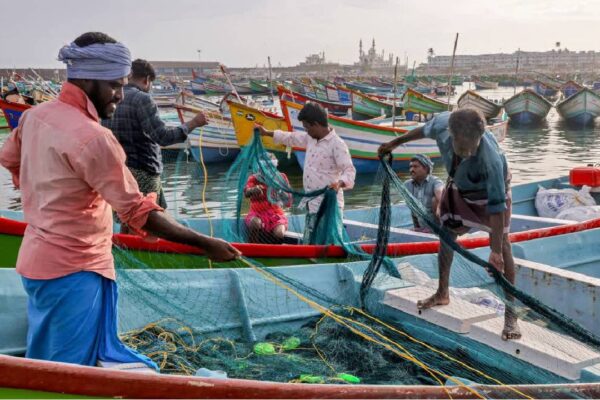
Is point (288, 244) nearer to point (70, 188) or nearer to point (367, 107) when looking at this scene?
point (70, 188)

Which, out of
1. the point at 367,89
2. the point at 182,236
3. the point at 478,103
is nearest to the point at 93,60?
the point at 182,236

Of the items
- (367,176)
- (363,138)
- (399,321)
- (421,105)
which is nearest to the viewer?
(399,321)

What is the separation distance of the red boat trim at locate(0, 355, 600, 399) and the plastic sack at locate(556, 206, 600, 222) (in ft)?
19.0

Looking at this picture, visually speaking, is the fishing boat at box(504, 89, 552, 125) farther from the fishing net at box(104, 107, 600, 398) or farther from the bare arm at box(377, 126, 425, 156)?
the bare arm at box(377, 126, 425, 156)

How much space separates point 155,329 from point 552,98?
5265 cm

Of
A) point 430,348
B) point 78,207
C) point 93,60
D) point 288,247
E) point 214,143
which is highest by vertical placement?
point 93,60

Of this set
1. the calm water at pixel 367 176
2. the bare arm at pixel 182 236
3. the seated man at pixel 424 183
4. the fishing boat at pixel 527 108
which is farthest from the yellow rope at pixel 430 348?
the fishing boat at pixel 527 108

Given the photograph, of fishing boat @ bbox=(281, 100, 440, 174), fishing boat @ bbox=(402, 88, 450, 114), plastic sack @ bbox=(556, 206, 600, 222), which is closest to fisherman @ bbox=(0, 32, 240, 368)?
plastic sack @ bbox=(556, 206, 600, 222)

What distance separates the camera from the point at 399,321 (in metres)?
4.70

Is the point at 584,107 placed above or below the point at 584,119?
above

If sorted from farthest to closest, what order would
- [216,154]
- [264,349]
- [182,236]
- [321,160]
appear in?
[216,154] → [321,160] → [264,349] → [182,236]

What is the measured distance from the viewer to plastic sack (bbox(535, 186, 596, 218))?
8.73 metres

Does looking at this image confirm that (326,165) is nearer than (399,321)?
No

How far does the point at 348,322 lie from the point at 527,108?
31049 millimetres
